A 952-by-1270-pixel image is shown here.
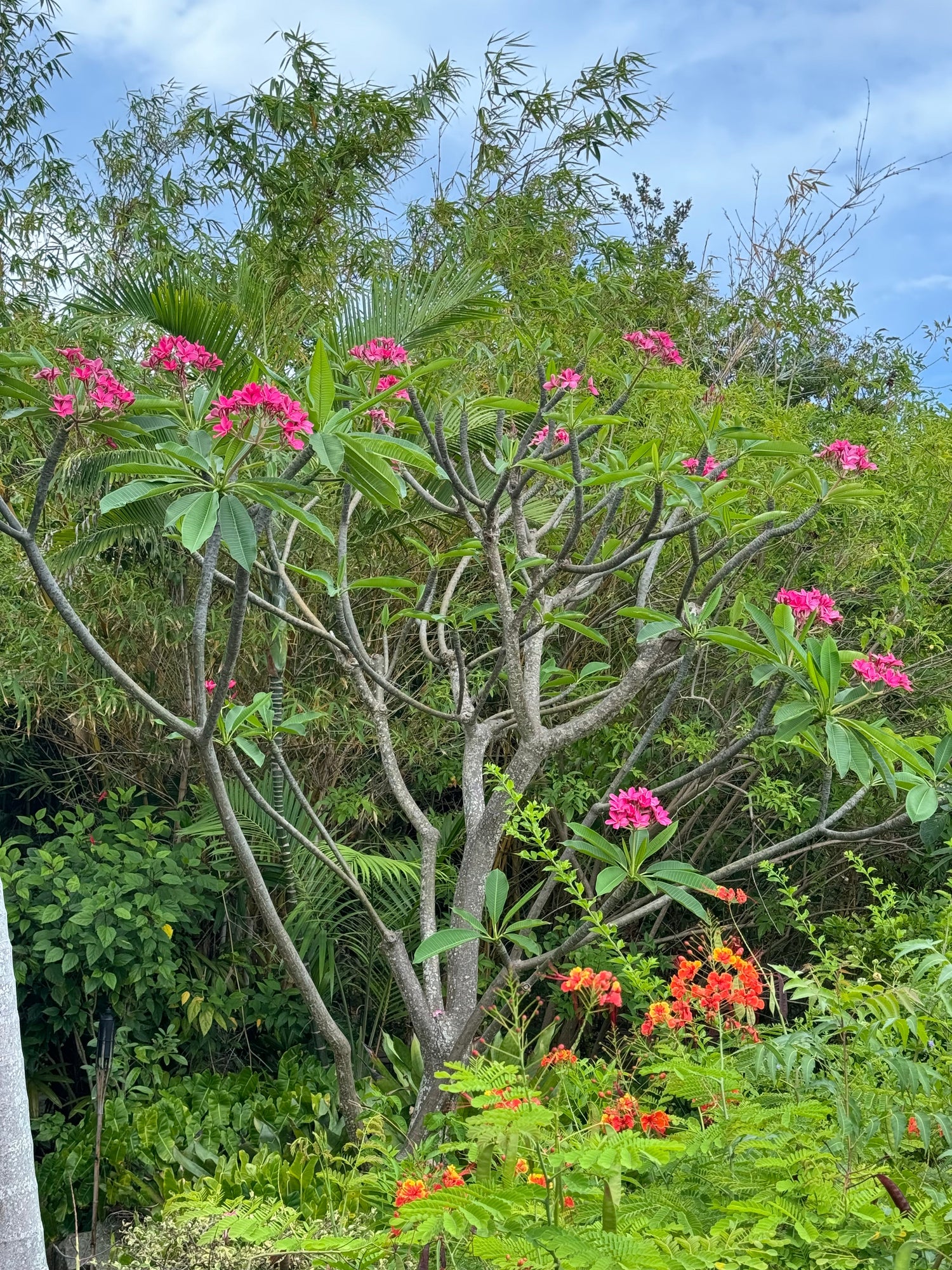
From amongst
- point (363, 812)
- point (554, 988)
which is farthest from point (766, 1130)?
point (363, 812)

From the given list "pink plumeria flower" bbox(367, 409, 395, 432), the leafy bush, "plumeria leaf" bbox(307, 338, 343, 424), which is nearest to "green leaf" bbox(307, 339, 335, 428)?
"plumeria leaf" bbox(307, 338, 343, 424)

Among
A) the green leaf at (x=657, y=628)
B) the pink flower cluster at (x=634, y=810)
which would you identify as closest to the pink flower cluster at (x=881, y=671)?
the green leaf at (x=657, y=628)

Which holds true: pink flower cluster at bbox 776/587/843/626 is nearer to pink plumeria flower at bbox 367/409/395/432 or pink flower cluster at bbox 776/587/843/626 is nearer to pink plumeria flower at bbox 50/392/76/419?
pink plumeria flower at bbox 367/409/395/432

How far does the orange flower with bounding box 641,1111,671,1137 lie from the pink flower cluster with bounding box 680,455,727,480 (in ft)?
4.57

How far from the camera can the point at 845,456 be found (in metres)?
2.37

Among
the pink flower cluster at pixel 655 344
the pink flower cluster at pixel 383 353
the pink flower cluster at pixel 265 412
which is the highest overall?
the pink flower cluster at pixel 655 344

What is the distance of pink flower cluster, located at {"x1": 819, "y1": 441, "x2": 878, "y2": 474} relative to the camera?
2.37 meters

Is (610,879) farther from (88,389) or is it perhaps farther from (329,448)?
(88,389)

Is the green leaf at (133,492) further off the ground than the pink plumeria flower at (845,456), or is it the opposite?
the pink plumeria flower at (845,456)

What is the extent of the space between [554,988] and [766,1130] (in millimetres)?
2180

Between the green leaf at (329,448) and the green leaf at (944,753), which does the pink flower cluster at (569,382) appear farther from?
the green leaf at (944,753)

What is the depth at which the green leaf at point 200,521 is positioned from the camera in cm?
153

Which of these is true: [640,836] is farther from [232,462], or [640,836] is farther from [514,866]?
[514,866]

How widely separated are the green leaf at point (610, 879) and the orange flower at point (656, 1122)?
438 millimetres
